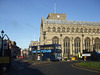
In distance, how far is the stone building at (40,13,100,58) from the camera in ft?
230

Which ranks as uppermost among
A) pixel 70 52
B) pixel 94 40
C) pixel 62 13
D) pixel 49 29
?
pixel 62 13

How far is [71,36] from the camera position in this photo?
72.2 m

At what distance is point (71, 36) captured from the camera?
237ft

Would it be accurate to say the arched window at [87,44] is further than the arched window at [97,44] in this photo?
No

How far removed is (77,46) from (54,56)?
32.9m

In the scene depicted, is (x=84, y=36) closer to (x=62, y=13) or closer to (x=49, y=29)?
(x=49, y=29)

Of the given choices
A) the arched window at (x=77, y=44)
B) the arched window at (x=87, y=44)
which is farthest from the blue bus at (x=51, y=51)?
the arched window at (x=87, y=44)

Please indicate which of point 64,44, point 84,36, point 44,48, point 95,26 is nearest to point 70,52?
point 64,44

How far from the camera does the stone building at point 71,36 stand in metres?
70.2

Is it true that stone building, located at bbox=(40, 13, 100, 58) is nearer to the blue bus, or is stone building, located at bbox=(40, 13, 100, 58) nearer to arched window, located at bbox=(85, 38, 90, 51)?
arched window, located at bbox=(85, 38, 90, 51)

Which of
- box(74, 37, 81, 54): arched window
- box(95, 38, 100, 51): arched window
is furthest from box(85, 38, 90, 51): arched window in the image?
box(95, 38, 100, 51): arched window

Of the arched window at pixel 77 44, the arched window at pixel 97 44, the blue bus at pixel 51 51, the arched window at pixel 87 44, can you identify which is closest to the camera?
the blue bus at pixel 51 51

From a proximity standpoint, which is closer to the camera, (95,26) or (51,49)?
(51,49)

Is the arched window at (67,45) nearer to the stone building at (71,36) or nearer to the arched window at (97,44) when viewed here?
the stone building at (71,36)
